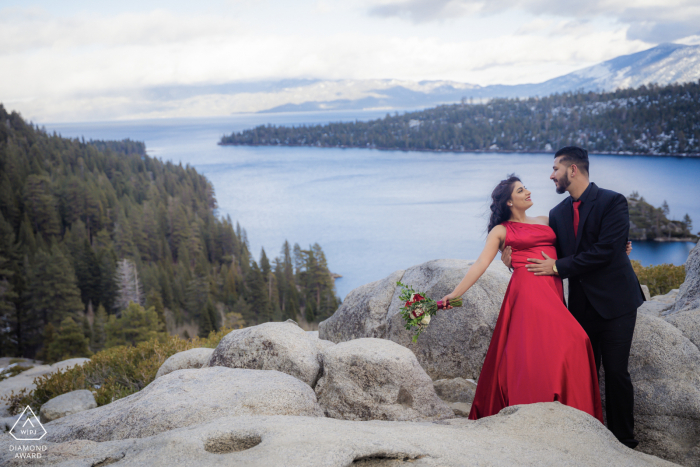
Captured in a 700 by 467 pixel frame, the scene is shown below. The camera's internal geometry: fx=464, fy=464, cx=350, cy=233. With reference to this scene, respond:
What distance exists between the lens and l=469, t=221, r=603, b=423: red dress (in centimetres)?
568

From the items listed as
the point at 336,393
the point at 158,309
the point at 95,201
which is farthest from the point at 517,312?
the point at 95,201

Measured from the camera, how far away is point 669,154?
149000 millimetres

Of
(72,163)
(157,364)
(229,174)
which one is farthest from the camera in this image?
(229,174)

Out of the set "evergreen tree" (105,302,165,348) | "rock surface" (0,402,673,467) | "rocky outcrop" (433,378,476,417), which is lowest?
"evergreen tree" (105,302,165,348)

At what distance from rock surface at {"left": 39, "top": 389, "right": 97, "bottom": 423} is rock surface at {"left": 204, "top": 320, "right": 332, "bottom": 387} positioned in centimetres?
375

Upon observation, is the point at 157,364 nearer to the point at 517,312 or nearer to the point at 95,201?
the point at 517,312

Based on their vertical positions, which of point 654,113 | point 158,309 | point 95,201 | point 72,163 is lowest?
point 158,309

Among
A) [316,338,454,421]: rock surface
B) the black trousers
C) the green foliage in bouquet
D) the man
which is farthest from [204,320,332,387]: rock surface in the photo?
the black trousers

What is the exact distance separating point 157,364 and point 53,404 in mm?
3223

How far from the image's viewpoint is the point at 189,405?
596cm

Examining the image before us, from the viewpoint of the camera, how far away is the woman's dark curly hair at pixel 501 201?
251 inches

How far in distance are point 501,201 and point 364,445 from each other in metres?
3.82

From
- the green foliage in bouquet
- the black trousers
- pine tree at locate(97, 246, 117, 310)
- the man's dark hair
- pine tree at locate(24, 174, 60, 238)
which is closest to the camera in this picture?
the black trousers

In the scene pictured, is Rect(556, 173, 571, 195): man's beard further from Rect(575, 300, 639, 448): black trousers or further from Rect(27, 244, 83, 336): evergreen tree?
Rect(27, 244, 83, 336): evergreen tree
